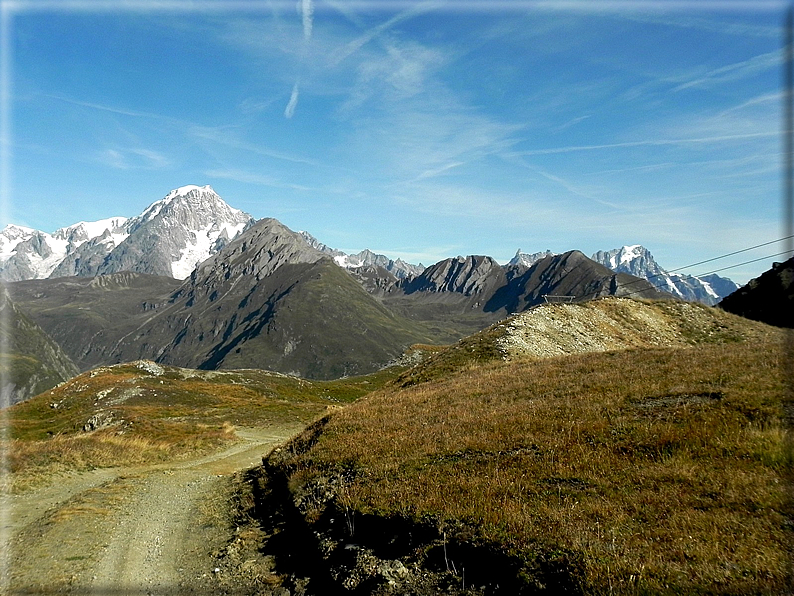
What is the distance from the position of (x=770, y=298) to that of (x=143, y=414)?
12660cm

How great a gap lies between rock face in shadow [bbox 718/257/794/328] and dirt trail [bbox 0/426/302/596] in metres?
100

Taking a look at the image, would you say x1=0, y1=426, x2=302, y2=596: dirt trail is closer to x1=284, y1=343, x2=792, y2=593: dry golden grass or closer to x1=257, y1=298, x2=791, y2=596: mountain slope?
x1=257, y1=298, x2=791, y2=596: mountain slope

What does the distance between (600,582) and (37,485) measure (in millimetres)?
31928

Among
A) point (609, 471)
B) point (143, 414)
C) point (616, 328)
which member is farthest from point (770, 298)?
point (143, 414)

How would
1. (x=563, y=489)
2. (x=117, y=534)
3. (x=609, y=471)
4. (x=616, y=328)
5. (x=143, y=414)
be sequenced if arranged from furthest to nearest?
1. (x=143, y=414)
2. (x=616, y=328)
3. (x=117, y=534)
4. (x=609, y=471)
5. (x=563, y=489)

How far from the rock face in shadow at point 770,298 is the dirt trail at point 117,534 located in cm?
10014

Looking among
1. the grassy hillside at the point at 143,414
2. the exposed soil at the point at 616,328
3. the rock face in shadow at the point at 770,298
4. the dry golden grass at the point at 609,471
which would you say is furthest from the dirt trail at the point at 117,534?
the rock face in shadow at the point at 770,298

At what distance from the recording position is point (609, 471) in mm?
14734

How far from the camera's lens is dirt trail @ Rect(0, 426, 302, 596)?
16.2 metres

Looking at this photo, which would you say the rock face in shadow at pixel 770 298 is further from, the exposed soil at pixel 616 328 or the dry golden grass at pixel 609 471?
the dry golden grass at pixel 609 471

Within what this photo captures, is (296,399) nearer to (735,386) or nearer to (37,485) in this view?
(37,485)

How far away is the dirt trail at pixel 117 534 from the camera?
16.2 m

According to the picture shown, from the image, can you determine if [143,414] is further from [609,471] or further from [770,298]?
[770,298]

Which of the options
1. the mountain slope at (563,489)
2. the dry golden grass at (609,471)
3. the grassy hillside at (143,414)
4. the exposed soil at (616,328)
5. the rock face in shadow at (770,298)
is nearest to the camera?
the dry golden grass at (609,471)
